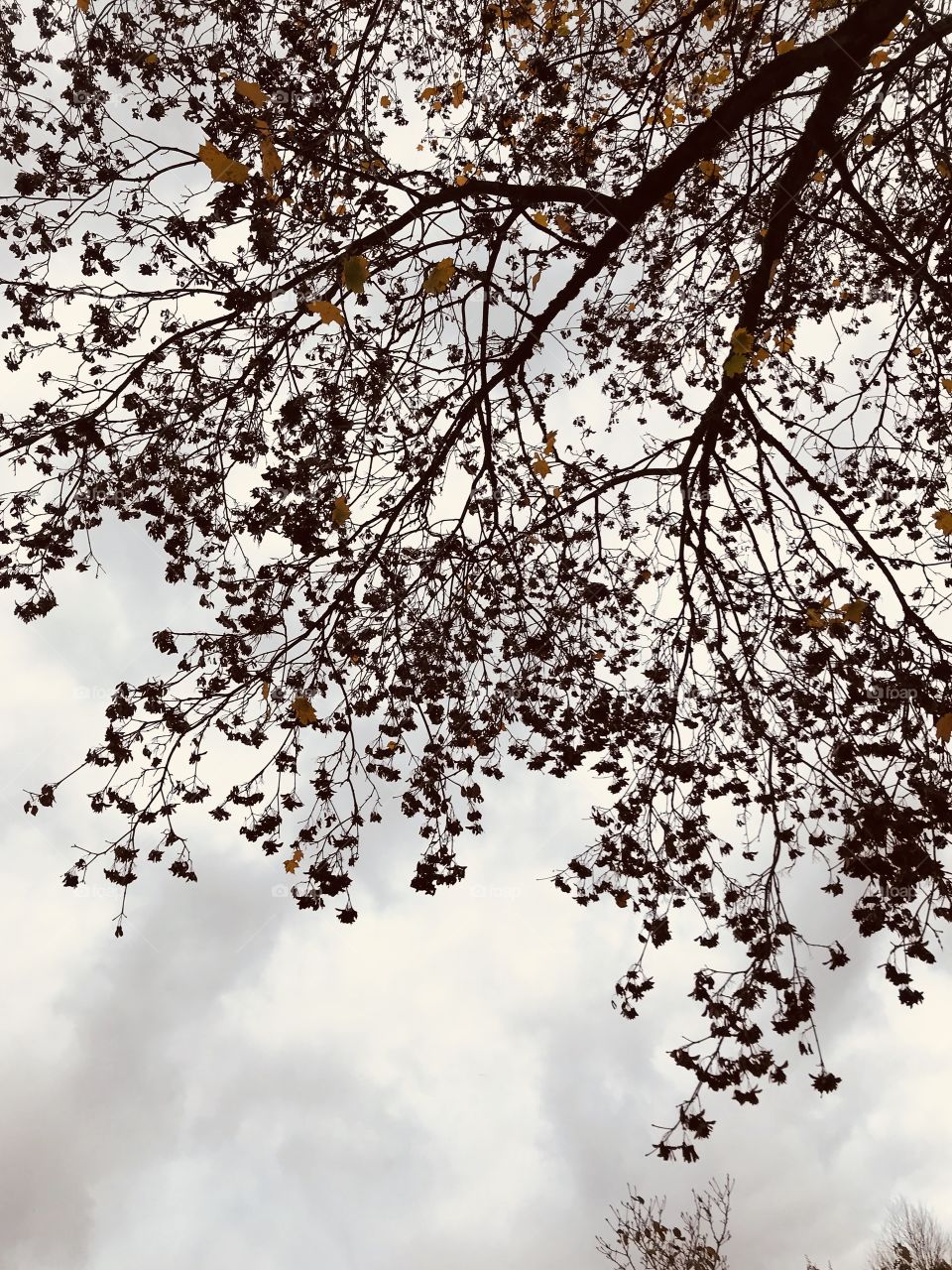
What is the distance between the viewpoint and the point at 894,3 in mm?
4145

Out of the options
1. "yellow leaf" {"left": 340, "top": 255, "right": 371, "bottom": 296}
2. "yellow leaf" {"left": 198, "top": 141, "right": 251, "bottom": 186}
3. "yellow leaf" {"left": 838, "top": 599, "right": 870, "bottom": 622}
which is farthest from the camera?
"yellow leaf" {"left": 838, "top": 599, "right": 870, "bottom": 622}

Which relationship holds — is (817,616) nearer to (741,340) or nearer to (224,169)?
(741,340)

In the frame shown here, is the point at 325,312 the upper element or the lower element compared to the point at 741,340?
lower

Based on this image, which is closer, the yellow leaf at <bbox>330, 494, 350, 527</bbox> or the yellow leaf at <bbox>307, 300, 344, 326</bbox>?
the yellow leaf at <bbox>307, 300, 344, 326</bbox>

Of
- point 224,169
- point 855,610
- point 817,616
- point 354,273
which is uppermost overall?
point 224,169

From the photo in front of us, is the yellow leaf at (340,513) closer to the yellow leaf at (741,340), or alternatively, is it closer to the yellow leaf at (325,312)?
the yellow leaf at (325,312)

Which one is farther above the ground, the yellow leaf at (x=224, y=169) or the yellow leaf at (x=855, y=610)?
the yellow leaf at (x=224, y=169)

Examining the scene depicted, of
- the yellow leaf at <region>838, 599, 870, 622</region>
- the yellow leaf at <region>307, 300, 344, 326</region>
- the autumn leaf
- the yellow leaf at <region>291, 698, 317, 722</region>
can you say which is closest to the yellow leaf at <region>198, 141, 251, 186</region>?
the yellow leaf at <region>307, 300, 344, 326</region>

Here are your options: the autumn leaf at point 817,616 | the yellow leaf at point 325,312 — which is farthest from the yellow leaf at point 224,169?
the autumn leaf at point 817,616

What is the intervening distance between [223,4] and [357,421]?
229 cm

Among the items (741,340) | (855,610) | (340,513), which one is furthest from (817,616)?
(340,513)

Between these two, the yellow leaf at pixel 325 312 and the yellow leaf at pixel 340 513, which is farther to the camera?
the yellow leaf at pixel 340 513

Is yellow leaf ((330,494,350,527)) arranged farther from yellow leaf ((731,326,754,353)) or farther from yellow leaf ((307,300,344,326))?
yellow leaf ((731,326,754,353))

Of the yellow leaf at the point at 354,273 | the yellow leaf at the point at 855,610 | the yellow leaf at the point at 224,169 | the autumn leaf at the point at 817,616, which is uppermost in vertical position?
the yellow leaf at the point at 224,169
